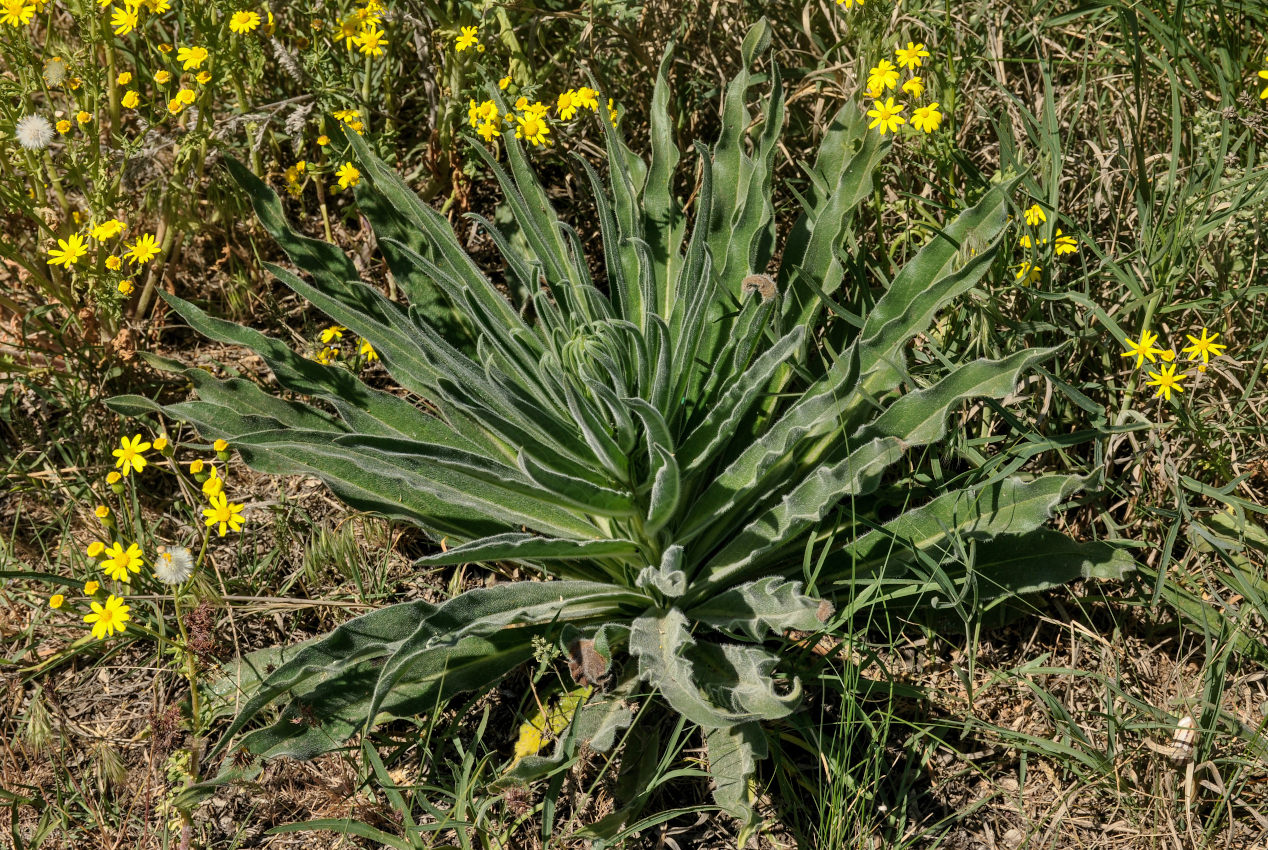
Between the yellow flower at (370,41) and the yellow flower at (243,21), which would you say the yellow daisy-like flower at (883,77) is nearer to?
the yellow flower at (370,41)

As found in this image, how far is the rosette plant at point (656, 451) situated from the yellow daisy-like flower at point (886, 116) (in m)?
0.04

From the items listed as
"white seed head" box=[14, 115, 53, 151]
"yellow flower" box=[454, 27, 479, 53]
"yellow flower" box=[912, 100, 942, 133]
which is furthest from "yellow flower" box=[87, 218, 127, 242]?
"yellow flower" box=[912, 100, 942, 133]

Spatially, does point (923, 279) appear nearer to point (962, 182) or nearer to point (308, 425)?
point (962, 182)

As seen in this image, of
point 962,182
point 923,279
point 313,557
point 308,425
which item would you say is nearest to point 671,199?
point 923,279

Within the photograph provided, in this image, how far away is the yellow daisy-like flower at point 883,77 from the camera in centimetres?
255

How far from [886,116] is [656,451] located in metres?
1.02

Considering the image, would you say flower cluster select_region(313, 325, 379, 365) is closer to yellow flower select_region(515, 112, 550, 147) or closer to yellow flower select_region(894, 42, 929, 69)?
yellow flower select_region(515, 112, 550, 147)

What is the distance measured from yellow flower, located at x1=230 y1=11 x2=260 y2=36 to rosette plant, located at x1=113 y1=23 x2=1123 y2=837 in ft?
1.33

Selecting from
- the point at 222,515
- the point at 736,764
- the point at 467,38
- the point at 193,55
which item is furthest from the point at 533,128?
the point at 736,764

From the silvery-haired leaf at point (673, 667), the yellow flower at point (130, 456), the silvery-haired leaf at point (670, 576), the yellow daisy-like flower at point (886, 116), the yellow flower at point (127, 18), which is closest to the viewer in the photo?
the silvery-haired leaf at point (673, 667)

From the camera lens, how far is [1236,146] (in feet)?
8.96

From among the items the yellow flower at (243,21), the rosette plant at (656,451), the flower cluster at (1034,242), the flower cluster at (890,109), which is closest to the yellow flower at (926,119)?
the flower cluster at (890,109)

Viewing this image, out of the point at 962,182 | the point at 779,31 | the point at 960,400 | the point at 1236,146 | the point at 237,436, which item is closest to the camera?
the point at 960,400

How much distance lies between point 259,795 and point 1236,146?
2.92m
